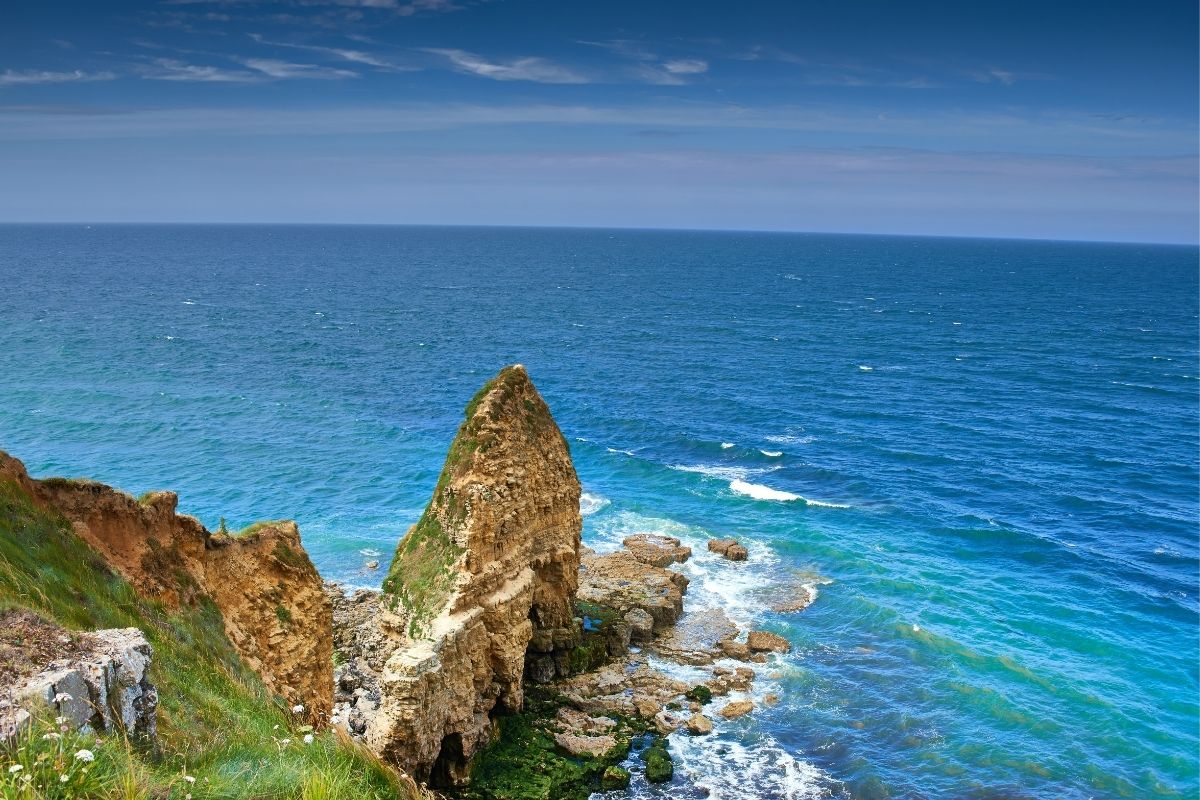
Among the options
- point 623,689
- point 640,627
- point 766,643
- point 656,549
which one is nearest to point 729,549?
point 656,549

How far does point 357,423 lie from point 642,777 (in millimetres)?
60598

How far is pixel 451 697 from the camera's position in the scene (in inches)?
1433

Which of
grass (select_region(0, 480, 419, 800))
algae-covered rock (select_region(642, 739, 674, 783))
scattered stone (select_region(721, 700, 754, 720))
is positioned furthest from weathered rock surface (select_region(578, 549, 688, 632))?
grass (select_region(0, 480, 419, 800))

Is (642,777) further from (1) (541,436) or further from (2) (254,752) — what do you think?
(2) (254,752)

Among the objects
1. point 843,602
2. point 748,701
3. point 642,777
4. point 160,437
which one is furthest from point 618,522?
point 160,437

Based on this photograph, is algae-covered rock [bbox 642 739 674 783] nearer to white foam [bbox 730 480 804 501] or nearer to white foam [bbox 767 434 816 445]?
white foam [bbox 730 480 804 501]

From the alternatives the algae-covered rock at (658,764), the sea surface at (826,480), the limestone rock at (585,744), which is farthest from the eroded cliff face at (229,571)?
the sea surface at (826,480)

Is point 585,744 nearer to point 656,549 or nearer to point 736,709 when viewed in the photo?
point 736,709

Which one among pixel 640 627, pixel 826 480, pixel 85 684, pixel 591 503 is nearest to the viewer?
pixel 85 684

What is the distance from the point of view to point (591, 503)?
71.9 meters

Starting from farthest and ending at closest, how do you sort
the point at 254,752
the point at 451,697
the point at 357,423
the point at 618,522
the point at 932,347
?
the point at 932,347 < the point at 357,423 < the point at 618,522 < the point at 451,697 < the point at 254,752

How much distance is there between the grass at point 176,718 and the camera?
11.3 meters

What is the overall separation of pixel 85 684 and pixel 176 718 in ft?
11.6

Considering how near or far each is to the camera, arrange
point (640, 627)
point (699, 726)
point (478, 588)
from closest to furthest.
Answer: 1. point (478, 588)
2. point (699, 726)
3. point (640, 627)
